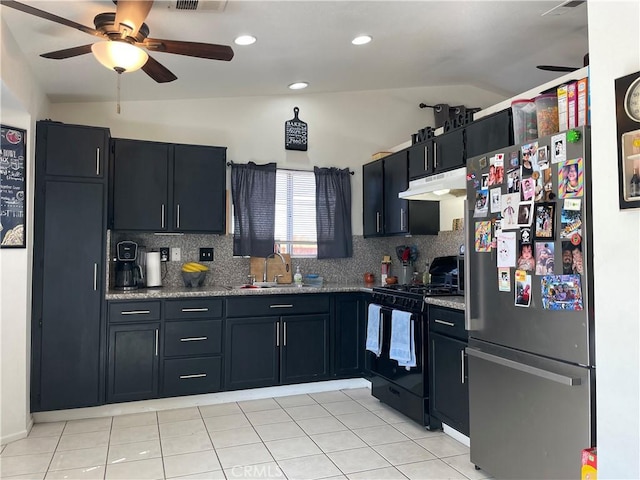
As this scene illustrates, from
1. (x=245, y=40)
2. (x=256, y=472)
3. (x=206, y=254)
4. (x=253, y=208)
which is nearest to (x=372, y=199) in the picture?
(x=253, y=208)

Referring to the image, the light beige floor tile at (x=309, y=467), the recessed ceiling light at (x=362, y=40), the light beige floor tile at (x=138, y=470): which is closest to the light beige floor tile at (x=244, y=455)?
the light beige floor tile at (x=309, y=467)

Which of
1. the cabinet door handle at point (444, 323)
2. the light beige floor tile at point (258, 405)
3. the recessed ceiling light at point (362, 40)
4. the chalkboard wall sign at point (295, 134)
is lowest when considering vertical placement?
the light beige floor tile at point (258, 405)

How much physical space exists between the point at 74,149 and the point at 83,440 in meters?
2.10

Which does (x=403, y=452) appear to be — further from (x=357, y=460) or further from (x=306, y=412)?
(x=306, y=412)

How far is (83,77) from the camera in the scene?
3.48 meters

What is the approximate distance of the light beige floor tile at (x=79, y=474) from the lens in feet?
8.52

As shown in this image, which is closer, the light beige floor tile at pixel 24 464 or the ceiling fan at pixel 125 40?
the ceiling fan at pixel 125 40

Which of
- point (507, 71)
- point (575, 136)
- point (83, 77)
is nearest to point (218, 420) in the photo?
point (83, 77)

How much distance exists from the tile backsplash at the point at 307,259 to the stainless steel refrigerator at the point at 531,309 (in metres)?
1.61

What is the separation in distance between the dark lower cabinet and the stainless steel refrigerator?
243 centimetres

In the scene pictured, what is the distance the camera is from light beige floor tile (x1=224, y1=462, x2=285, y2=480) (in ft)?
8.55

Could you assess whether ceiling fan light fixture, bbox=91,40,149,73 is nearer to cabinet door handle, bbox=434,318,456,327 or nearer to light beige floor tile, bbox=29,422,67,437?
cabinet door handle, bbox=434,318,456,327

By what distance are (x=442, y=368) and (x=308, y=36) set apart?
7.97ft

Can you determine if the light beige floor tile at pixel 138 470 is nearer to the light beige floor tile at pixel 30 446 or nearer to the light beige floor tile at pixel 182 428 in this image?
the light beige floor tile at pixel 182 428
